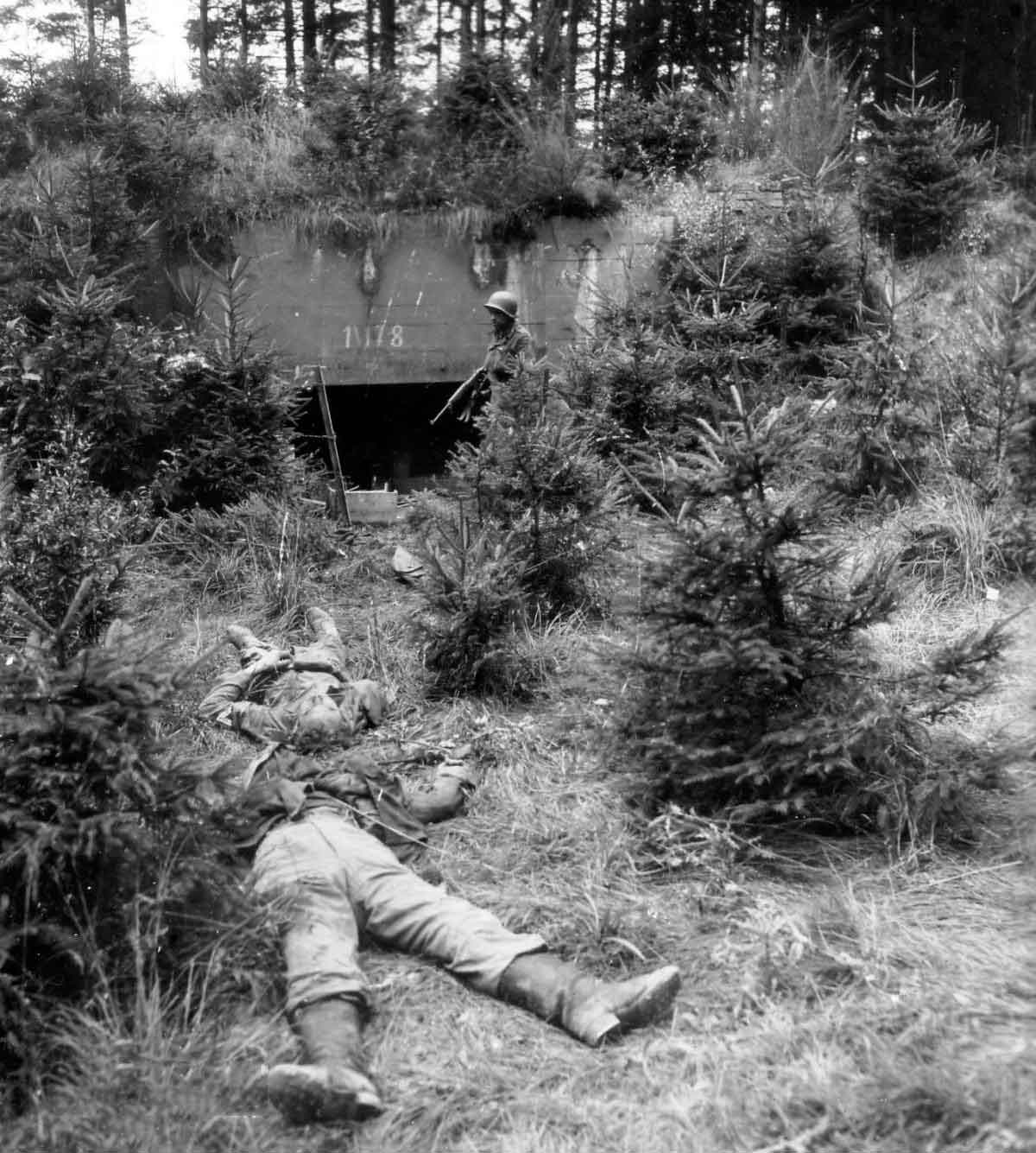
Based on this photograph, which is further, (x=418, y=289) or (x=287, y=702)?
(x=418, y=289)

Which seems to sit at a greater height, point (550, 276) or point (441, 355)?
point (550, 276)

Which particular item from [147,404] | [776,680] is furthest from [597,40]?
[776,680]

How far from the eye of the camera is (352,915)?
3.43 meters

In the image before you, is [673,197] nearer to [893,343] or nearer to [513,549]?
[893,343]

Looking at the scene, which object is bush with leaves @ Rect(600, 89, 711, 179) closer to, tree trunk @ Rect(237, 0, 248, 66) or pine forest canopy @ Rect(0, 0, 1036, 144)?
pine forest canopy @ Rect(0, 0, 1036, 144)

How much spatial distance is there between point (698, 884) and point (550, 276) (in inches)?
329

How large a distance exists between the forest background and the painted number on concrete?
97 cm

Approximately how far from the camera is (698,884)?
12.1ft

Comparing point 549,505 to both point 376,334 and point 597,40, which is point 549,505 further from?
point 597,40

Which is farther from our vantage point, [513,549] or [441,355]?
[441,355]

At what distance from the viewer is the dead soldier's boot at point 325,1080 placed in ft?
8.61

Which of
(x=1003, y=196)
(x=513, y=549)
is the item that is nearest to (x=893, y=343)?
(x=513, y=549)

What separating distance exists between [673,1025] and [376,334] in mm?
8824

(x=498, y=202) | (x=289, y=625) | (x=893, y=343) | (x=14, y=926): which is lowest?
(x=289, y=625)
